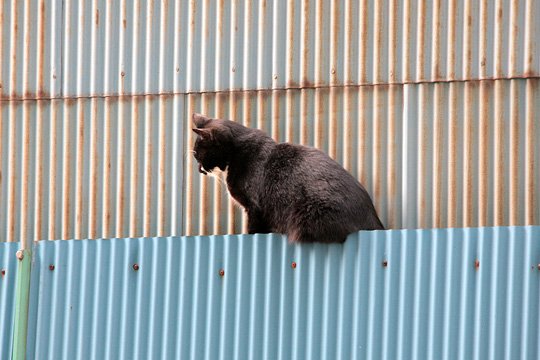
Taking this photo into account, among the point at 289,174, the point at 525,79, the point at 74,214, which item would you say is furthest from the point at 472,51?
the point at 74,214

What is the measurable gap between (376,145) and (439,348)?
2586 mm

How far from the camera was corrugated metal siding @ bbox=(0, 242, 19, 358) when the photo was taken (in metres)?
8.23

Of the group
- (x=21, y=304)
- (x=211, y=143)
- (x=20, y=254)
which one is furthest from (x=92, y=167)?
(x=21, y=304)

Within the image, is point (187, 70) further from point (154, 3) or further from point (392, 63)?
point (392, 63)

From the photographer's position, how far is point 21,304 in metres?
8.20

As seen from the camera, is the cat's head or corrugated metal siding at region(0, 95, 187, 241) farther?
corrugated metal siding at region(0, 95, 187, 241)

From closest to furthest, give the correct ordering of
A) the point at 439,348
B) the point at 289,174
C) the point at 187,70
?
the point at 439,348
the point at 289,174
the point at 187,70

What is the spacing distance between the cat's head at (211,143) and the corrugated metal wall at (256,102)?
1.48 ft

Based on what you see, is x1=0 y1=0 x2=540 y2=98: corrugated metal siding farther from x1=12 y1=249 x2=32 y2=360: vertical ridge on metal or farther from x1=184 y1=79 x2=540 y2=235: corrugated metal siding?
x1=12 y1=249 x2=32 y2=360: vertical ridge on metal

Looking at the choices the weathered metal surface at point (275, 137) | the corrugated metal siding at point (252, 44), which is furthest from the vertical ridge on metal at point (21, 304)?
the corrugated metal siding at point (252, 44)

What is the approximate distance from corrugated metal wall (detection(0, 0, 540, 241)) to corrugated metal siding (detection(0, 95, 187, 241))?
0.04ft

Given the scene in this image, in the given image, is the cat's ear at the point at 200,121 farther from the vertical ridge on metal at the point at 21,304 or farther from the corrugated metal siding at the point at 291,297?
the vertical ridge on metal at the point at 21,304

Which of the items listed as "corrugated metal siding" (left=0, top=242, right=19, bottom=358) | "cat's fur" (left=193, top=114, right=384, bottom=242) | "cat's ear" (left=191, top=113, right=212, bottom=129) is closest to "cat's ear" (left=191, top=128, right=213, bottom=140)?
"cat's fur" (left=193, top=114, right=384, bottom=242)

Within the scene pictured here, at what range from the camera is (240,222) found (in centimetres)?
966
